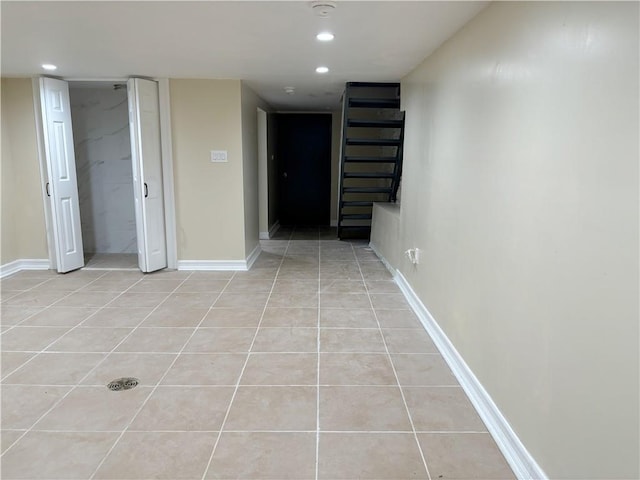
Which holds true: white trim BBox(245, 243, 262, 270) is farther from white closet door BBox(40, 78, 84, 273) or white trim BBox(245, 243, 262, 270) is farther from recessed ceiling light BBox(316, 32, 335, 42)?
recessed ceiling light BBox(316, 32, 335, 42)

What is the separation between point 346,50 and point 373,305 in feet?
6.92

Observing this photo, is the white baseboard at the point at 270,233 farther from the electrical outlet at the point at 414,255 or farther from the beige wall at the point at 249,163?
the electrical outlet at the point at 414,255

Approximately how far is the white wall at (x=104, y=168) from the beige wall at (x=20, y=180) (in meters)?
0.81

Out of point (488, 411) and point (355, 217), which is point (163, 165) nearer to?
point (355, 217)

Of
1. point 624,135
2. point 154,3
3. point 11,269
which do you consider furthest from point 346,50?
point 11,269

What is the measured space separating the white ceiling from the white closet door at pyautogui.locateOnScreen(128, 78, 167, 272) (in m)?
0.25

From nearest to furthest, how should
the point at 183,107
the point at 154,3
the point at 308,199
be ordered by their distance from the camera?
1. the point at 154,3
2. the point at 183,107
3. the point at 308,199

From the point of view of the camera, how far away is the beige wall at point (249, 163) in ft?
16.0

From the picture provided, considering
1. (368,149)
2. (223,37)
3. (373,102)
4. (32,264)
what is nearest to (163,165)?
(32,264)

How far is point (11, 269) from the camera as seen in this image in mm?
4805

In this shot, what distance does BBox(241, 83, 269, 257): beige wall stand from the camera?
16.0ft

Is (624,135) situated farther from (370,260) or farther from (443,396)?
(370,260)

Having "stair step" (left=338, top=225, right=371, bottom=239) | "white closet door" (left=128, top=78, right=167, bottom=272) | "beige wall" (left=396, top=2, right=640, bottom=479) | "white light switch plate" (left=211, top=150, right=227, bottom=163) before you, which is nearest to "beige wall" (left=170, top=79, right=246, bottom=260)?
"white light switch plate" (left=211, top=150, right=227, bottom=163)

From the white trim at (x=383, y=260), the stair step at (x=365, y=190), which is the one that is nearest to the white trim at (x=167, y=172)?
the stair step at (x=365, y=190)
